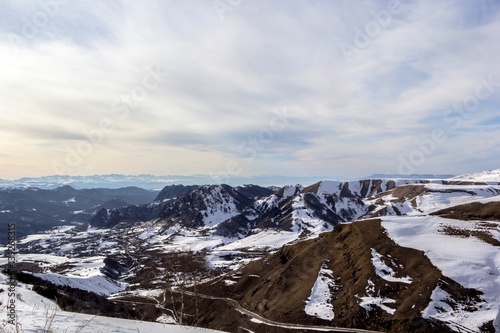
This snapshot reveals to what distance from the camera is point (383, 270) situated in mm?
77250

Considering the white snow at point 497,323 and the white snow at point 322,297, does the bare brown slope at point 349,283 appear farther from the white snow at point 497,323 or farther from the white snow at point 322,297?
the white snow at point 497,323

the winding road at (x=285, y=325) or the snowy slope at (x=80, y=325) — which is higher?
the snowy slope at (x=80, y=325)

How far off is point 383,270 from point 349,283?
328 inches

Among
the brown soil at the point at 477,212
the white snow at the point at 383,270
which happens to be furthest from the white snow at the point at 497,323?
the brown soil at the point at 477,212

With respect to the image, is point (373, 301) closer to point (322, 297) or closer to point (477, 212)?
point (322, 297)

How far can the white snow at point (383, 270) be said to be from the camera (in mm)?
72431

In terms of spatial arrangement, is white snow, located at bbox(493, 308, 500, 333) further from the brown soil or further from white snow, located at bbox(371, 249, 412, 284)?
the brown soil

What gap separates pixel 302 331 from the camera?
66750mm

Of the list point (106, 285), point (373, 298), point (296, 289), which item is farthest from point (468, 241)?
point (106, 285)

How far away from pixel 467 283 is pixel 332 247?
37.5 m

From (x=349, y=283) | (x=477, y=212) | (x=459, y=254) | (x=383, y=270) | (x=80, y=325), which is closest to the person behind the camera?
(x=80, y=325)

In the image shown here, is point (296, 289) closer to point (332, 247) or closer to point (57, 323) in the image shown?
point (332, 247)

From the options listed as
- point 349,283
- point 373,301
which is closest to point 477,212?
point 349,283

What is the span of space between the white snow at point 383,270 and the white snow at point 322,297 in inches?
434
